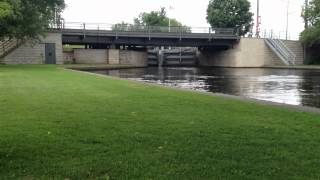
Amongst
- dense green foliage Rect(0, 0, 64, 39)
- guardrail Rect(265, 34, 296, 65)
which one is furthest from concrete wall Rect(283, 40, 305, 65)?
dense green foliage Rect(0, 0, 64, 39)

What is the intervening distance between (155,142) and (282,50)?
6792 cm

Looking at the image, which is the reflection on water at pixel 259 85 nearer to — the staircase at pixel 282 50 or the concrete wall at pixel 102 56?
the concrete wall at pixel 102 56

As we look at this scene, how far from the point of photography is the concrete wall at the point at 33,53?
192 feet

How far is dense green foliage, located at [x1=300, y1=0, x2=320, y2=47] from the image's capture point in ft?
232

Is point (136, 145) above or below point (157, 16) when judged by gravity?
below

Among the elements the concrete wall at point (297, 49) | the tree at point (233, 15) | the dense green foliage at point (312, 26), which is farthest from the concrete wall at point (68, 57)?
the tree at point (233, 15)

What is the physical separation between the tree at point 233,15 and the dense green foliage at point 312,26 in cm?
1759

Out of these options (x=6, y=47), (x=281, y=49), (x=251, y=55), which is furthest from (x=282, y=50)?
(x=6, y=47)

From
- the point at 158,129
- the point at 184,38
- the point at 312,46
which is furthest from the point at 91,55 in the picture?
the point at 158,129

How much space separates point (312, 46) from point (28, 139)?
72545 mm

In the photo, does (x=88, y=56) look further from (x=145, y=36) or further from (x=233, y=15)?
(x=233, y=15)

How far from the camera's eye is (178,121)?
10266mm

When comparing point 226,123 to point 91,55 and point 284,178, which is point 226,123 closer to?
point 284,178

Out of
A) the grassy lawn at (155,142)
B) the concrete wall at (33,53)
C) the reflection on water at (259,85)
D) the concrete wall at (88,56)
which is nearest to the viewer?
the grassy lawn at (155,142)
